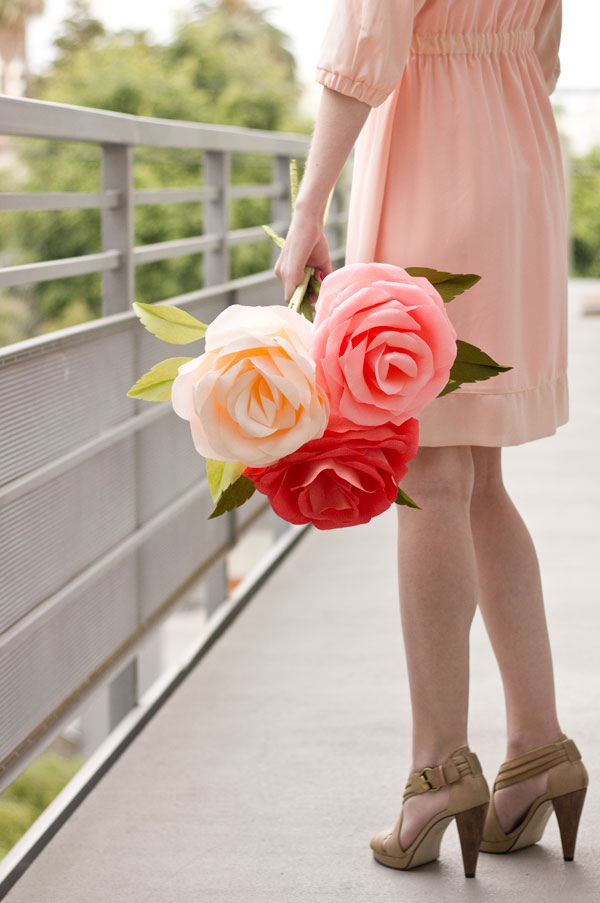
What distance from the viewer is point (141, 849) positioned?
6.41ft

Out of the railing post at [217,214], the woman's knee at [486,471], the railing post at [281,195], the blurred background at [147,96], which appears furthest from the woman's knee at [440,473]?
the blurred background at [147,96]

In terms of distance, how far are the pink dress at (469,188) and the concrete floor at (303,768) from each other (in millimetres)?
684

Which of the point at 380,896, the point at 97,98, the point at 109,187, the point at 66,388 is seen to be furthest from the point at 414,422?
the point at 97,98

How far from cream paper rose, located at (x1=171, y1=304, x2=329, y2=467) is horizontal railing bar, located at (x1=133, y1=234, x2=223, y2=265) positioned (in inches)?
58.9

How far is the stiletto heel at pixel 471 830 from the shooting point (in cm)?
178

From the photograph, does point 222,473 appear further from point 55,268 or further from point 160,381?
point 55,268

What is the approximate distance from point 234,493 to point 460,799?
964mm

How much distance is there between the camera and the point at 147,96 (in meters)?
43.8

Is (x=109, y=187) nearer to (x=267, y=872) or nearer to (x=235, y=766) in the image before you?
(x=235, y=766)

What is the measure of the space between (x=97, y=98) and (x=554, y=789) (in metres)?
45.0

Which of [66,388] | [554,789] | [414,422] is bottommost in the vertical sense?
[554,789]

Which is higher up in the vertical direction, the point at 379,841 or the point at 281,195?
the point at 281,195

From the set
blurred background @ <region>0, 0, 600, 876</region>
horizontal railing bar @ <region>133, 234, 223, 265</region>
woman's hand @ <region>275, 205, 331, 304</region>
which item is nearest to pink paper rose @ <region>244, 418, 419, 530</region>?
woman's hand @ <region>275, 205, 331, 304</region>

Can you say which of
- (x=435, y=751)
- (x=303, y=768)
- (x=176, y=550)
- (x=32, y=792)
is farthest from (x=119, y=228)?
(x=32, y=792)
